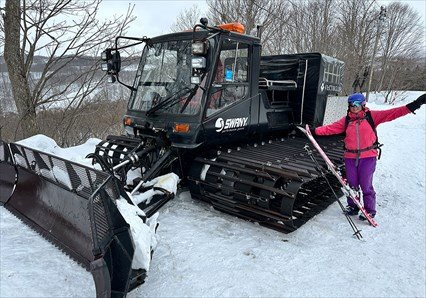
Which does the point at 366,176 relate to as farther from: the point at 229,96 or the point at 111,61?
Answer: the point at 111,61

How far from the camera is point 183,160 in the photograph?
15.7 feet

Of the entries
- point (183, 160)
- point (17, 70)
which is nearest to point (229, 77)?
point (183, 160)

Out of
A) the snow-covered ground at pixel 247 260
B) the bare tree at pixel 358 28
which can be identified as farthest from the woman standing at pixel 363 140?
the bare tree at pixel 358 28

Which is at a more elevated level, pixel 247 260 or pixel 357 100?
pixel 357 100

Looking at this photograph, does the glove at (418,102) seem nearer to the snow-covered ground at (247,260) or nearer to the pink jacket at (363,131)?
the pink jacket at (363,131)

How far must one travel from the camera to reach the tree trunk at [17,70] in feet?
23.8

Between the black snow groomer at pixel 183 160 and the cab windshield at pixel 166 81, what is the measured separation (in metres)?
0.02

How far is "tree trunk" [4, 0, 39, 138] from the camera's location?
23.8 feet

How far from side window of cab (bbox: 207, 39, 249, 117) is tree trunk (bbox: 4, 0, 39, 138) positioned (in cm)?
543

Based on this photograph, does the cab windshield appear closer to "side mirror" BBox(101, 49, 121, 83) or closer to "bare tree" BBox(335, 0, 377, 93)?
"side mirror" BBox(101, 49, 121, 83)

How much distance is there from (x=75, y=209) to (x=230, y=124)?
2.45 m

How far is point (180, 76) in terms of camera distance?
15.2 feet

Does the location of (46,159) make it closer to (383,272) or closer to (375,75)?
(383,272)

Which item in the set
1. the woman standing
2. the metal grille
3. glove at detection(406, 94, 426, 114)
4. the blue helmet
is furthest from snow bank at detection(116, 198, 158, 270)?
glove at detection(406, 94, 426, 114)
